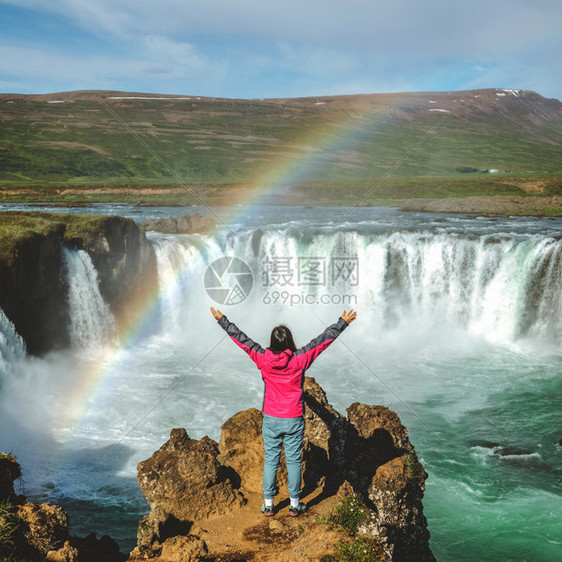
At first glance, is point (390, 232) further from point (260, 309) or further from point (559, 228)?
point (559, 228)

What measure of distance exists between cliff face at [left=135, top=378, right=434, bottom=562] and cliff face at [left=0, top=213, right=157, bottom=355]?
650 inches

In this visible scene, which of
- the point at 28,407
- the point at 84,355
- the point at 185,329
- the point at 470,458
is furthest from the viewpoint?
the point at 185,329

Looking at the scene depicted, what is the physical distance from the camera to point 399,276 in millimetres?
34938

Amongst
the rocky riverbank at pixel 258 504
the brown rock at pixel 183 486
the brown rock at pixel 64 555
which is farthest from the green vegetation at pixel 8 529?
the brown rock at pixel 183 486

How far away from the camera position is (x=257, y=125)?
639 feet

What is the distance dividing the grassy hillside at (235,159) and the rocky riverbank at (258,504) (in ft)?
226

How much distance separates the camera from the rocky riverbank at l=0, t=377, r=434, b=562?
7.36 metres

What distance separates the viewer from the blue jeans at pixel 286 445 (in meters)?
7.43

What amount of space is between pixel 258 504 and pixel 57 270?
21.5 m

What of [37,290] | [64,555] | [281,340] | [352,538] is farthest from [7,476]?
[37,290]

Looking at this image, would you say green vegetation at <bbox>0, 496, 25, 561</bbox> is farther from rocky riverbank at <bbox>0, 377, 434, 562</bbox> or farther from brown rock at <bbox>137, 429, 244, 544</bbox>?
brown rock at <bbox>137, 429, 244, 544</bbox>

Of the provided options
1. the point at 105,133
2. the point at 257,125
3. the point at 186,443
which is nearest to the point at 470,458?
the point at 186,443

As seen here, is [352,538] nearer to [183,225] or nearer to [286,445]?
[286,445]

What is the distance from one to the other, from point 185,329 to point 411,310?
1573cm
